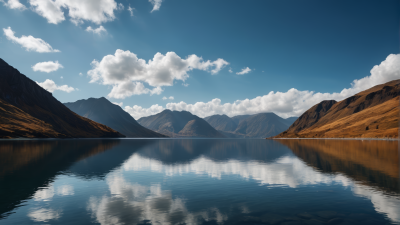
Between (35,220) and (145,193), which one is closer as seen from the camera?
(35,220)

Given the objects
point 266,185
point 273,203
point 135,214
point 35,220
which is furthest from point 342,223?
point 35,220

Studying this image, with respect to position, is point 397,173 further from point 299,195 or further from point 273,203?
point 273,203

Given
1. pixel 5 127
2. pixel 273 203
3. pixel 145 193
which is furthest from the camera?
pixel 5 127

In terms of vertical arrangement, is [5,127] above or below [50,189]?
above

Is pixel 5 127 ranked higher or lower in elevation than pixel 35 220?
higher

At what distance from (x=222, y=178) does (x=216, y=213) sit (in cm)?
1778

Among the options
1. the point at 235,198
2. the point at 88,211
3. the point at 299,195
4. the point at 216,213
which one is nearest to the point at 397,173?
the point at 299,195

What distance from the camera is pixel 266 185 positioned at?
32.1 meters

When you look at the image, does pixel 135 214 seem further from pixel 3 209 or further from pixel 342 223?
pixel 342 223

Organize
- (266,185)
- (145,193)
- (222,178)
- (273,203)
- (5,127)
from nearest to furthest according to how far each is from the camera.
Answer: (273,203)
(145,193)
(266,185)
(222,178)
(5,127)

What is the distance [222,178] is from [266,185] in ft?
27.6

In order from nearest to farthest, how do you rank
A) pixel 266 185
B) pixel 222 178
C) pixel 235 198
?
pixel 235 198
pixel 266 185
pixel 222 178

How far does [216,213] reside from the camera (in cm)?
2039

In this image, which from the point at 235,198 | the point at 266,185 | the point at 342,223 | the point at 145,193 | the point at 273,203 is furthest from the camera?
the point at 266,185
